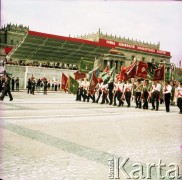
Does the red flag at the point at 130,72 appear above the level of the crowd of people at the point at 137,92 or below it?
above

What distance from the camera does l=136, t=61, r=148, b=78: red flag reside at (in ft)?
63.4

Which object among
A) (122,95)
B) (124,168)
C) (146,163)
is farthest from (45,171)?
(122,95)

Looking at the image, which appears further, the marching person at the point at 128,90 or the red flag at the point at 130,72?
the red flag at the point at 130,72

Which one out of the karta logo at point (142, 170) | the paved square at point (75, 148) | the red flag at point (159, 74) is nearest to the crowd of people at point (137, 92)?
the red flag at point (159, 74)

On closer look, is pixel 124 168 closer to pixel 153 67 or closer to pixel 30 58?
pixel 153 67

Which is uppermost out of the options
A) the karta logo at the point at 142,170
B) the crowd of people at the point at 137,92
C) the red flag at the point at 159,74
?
the red flag at the point at 159,74

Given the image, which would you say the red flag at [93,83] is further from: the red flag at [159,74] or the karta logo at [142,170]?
the karta logo at [142,170]

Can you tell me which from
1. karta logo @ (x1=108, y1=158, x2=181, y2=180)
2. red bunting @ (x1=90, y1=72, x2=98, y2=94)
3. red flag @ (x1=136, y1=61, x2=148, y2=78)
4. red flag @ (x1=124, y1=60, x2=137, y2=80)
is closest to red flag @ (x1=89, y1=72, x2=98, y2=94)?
red bunting @ (x1=90, y1=72, x2=98, y2=94)

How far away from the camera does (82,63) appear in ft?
78.7

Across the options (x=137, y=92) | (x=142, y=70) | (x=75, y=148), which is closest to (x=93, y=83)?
(x=142, y=70)

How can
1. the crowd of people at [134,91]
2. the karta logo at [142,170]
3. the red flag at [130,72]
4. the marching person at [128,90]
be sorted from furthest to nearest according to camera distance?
the red flag at [130,72]
the marching person at [128,90]
the crowd of people at [134,91]
the karta logo at [142,170]

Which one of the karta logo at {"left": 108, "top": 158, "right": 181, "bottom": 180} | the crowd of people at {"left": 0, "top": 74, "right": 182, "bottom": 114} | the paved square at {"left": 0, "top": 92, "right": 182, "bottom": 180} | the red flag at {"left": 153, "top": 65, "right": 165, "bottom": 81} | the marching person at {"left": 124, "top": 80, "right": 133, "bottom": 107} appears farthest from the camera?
the red flag at {"left": 153, "top": 65, "right": 165, "bottom": 81}

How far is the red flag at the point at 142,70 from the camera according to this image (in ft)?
63.4

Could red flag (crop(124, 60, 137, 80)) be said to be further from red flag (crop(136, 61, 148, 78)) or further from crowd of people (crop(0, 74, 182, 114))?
crowd of people (crop(0, 74, 182, 114))
